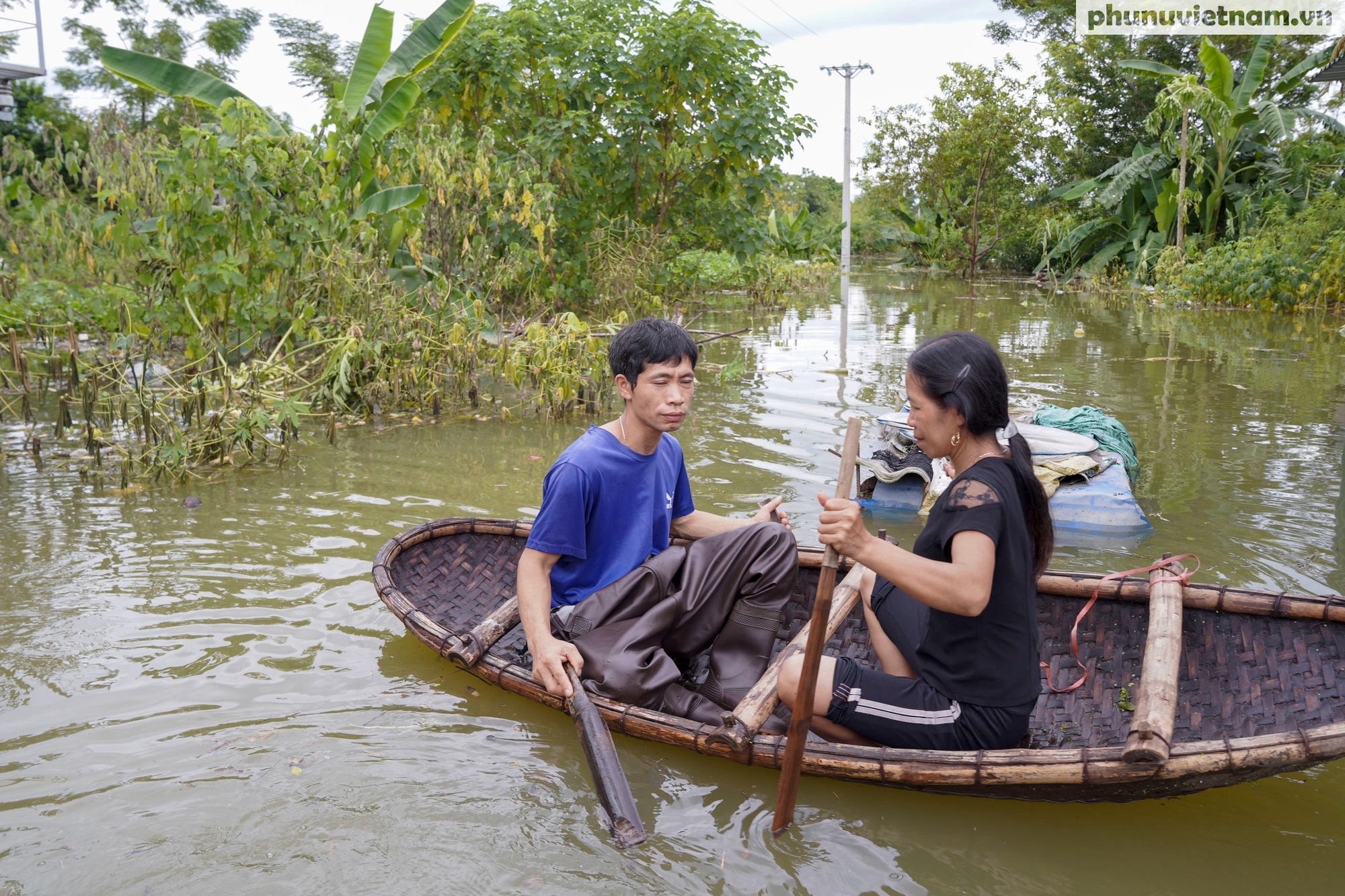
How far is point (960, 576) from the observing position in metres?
2.17

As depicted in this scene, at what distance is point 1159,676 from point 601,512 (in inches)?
62.3

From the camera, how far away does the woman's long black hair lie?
2.21m

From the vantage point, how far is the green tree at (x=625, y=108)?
1037 centimetres

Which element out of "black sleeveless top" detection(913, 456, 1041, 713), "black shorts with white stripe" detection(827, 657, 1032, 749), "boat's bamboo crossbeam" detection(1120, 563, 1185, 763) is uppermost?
"black sleeveless top" detection(913, 456, 1041, 713)

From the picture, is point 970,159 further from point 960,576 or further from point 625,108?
point 960,576

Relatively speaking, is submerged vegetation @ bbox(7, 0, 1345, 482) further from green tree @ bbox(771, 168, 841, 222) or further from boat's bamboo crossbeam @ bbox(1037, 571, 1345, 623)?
green tree @ bbox(771, 168, 841, 222)

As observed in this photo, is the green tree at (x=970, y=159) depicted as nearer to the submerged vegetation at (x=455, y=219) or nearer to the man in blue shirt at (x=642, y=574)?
the submerged vegetation at (x=455, y=219)

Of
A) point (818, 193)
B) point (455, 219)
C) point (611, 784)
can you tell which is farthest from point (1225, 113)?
point (818, 193)

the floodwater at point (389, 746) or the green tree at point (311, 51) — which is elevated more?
the green tree at point (311, 51)

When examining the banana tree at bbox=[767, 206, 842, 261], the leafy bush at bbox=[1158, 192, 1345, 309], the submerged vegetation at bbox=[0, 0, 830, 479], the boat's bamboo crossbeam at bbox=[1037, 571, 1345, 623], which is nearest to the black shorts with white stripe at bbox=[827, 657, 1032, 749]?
the boat's bamboo crossbeam at bbox=[1037, 571, 1345, 623]

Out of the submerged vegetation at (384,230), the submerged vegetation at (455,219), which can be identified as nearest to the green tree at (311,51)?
Result: the submerged vegetation at (455,219)

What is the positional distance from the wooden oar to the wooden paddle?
38 cm

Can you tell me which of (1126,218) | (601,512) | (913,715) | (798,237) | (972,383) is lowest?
(913,715)

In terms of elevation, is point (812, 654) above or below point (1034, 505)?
below
